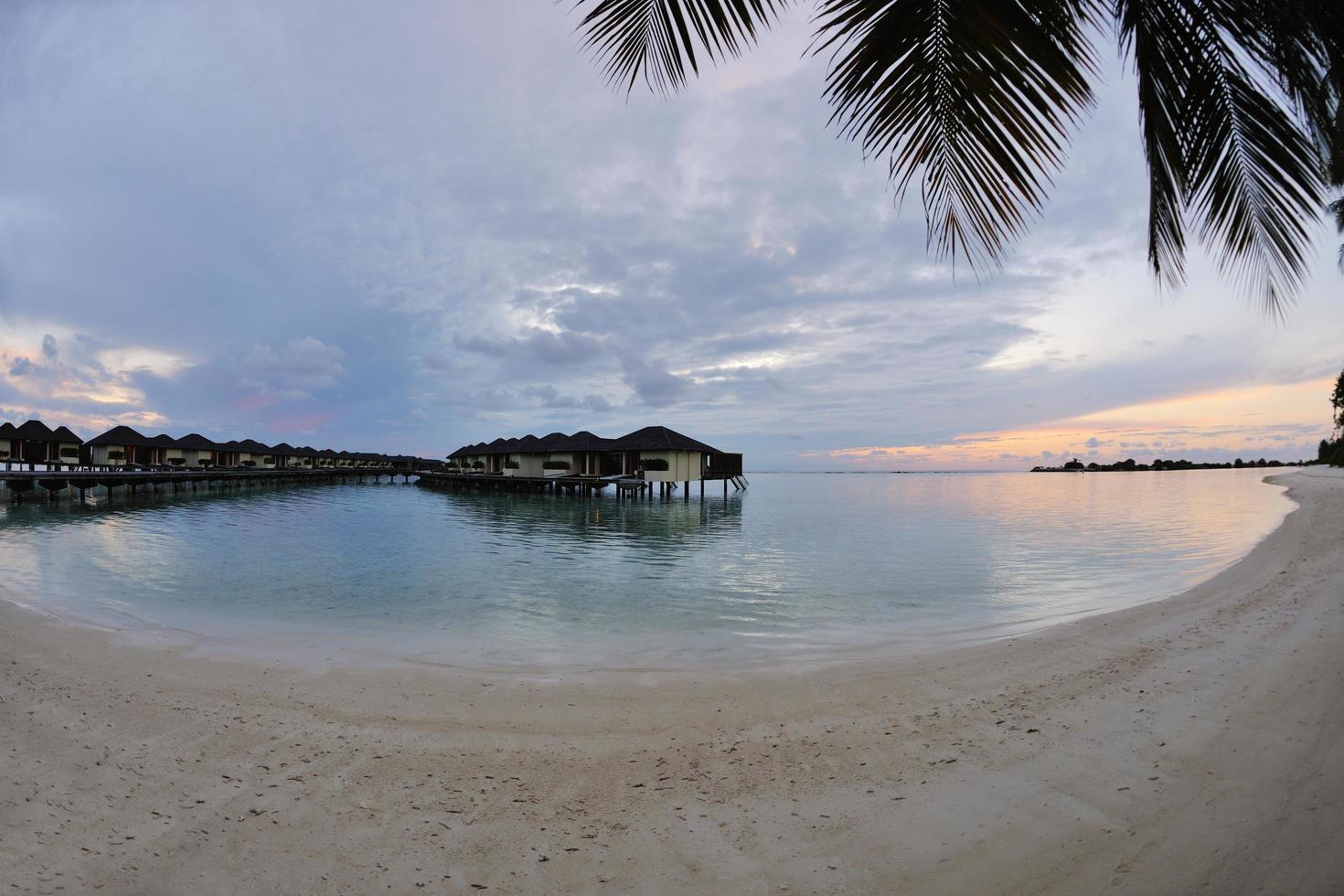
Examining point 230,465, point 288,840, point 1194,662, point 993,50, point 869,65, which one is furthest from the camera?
point 230,465

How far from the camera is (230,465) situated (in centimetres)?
6038

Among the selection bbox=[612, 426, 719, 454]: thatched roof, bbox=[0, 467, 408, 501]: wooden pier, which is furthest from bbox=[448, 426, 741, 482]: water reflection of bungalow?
bbox=[0, 467, 408, 501]: wooden pier

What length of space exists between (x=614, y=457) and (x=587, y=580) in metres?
30.9

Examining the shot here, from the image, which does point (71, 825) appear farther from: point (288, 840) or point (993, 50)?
point (993, 50)

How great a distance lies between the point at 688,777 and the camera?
3.68 metres

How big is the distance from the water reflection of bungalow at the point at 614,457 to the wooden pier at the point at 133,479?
19.9 m

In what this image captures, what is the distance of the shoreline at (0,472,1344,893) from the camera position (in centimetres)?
270

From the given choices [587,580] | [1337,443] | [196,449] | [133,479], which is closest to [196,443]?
[196,449]

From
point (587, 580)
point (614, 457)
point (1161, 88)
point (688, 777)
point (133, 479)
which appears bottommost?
point (587, 580)

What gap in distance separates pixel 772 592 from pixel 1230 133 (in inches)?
410

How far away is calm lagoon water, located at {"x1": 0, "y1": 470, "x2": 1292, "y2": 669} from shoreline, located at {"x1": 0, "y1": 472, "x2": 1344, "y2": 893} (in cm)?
199

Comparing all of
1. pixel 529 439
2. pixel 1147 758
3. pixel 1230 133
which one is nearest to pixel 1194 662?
pixel 1147 758

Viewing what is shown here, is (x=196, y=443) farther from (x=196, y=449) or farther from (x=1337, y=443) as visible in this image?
(x=1337, y=443)

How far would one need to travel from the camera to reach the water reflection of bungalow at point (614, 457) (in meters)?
38.4
